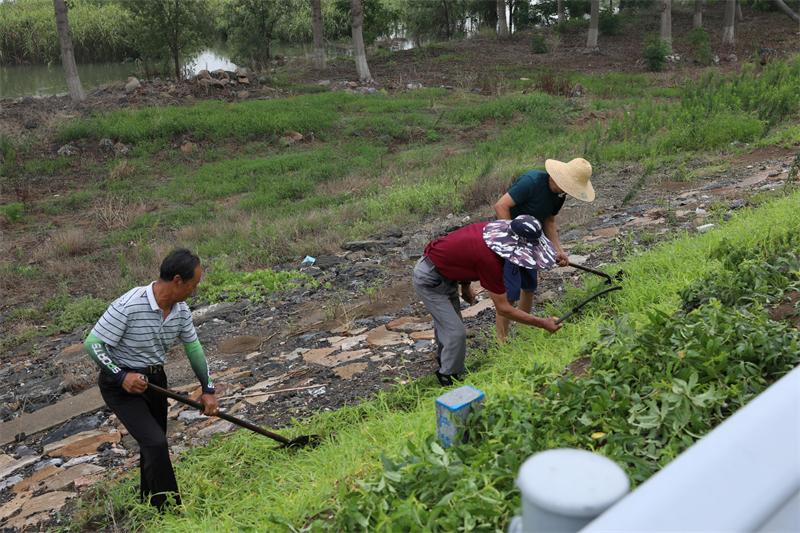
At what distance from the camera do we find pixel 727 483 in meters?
0.85

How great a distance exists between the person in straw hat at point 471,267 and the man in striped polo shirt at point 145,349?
1.49 meters

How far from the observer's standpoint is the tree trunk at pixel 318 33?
21.2 meters

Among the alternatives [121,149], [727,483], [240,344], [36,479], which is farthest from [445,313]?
[121,149]

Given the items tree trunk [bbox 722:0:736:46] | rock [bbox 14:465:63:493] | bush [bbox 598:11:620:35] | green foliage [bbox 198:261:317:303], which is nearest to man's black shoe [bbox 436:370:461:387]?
rock [bbox 14:465:63:493]

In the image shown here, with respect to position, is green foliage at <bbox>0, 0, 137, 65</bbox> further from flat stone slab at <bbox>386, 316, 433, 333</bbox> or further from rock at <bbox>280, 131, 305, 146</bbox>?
flat stone slab at <bbox>386, 316, 433, 333</bbox>

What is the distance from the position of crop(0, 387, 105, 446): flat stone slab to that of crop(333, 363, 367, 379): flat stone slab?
73.8 inches

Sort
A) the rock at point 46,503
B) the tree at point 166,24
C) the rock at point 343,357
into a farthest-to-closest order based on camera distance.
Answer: the tree at point 166,24 → the rock at point 343,357 → the rock at point 46,503

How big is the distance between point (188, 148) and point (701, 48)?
17.2 meters

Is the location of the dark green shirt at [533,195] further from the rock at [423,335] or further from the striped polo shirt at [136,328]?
the striped polo shirt at [136,328]

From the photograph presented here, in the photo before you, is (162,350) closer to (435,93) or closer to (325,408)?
(325,408)

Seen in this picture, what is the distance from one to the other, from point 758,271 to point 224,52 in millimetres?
32623

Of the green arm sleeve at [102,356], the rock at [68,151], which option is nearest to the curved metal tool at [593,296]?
the green arm sleeve at [102,356]

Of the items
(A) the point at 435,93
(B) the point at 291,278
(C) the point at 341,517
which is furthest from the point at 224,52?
(C) the point at 341,517

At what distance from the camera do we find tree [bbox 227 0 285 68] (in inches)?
947
